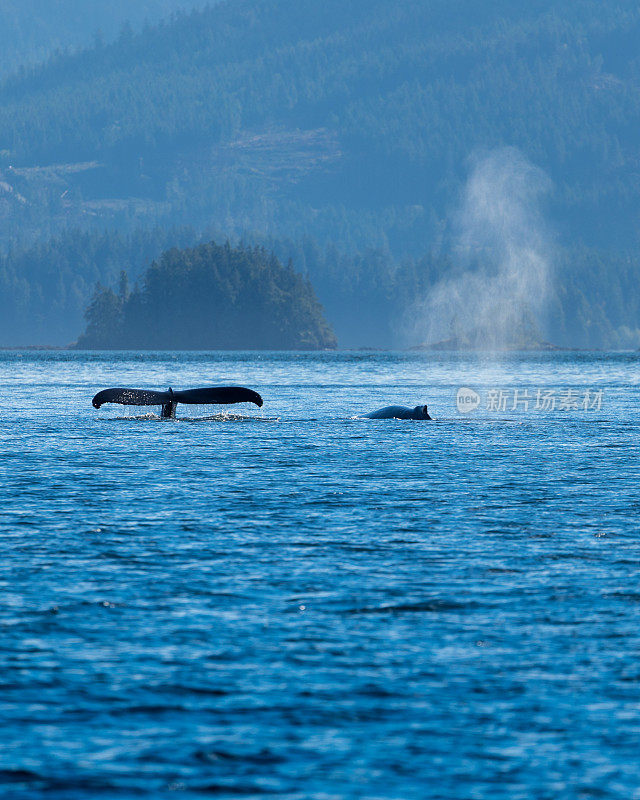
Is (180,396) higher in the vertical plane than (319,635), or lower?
higher

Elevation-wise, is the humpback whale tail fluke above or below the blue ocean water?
above

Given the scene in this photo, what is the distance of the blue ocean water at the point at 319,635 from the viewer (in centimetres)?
1370

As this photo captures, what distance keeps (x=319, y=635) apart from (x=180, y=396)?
45748mm

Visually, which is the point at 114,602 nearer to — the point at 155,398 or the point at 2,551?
the point at 2,551

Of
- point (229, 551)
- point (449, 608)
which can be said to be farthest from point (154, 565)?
point (449, 608)

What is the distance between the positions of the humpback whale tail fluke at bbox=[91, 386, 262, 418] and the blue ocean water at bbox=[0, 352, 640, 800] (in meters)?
22.7

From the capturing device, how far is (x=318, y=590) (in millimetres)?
21547

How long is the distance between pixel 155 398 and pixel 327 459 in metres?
21.6

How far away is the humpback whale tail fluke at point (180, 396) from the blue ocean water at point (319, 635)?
A: 22668mm

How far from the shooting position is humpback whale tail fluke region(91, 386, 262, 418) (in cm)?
6328

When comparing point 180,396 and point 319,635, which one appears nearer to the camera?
point 319,635

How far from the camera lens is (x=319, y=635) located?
18.5 metres

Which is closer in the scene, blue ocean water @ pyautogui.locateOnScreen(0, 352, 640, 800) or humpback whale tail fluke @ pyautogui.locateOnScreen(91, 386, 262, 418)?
blue ocean water @ pyautogui.locateOnScreen(0, 352, 640, 800)

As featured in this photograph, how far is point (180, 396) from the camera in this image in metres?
63.7
